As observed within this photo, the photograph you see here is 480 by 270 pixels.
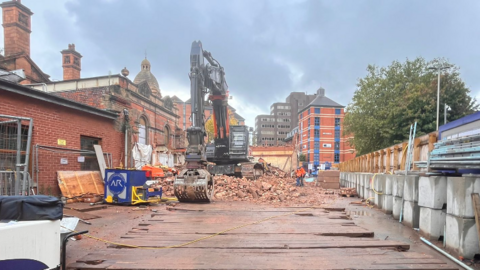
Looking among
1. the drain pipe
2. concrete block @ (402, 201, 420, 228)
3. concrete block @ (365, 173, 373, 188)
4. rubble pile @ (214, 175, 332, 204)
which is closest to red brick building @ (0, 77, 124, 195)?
rubble pile @ (214, 175, 332, 204)

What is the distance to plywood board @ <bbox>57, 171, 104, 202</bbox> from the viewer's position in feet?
31.8

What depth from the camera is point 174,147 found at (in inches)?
928

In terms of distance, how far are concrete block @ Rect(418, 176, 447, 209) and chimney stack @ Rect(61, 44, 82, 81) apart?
23.3 metres

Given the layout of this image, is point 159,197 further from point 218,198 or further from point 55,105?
point 55,105

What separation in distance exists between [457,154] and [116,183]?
9.24 meters

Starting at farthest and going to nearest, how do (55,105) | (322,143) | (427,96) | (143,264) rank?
1. (322,143)
2. (427,96)
3. (55,105)
4. (143,264)

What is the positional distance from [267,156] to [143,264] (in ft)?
105

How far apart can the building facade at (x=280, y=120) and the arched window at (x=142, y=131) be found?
102534mm

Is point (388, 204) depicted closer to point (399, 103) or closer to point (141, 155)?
point (141, 155)

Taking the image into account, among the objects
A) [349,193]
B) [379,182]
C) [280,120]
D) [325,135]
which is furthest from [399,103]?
[280,120]

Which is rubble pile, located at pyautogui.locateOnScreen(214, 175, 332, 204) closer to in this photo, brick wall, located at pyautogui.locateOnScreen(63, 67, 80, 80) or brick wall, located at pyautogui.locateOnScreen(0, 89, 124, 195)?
brick wall, located at pyautogui.locateOnScreen(0, 89, 124, 195)

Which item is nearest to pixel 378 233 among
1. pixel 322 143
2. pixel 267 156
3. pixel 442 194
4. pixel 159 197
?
pixel 442 194

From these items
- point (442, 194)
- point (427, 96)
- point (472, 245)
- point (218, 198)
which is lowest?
point (218, 198)

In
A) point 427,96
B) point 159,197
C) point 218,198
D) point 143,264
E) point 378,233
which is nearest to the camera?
point 143,264
